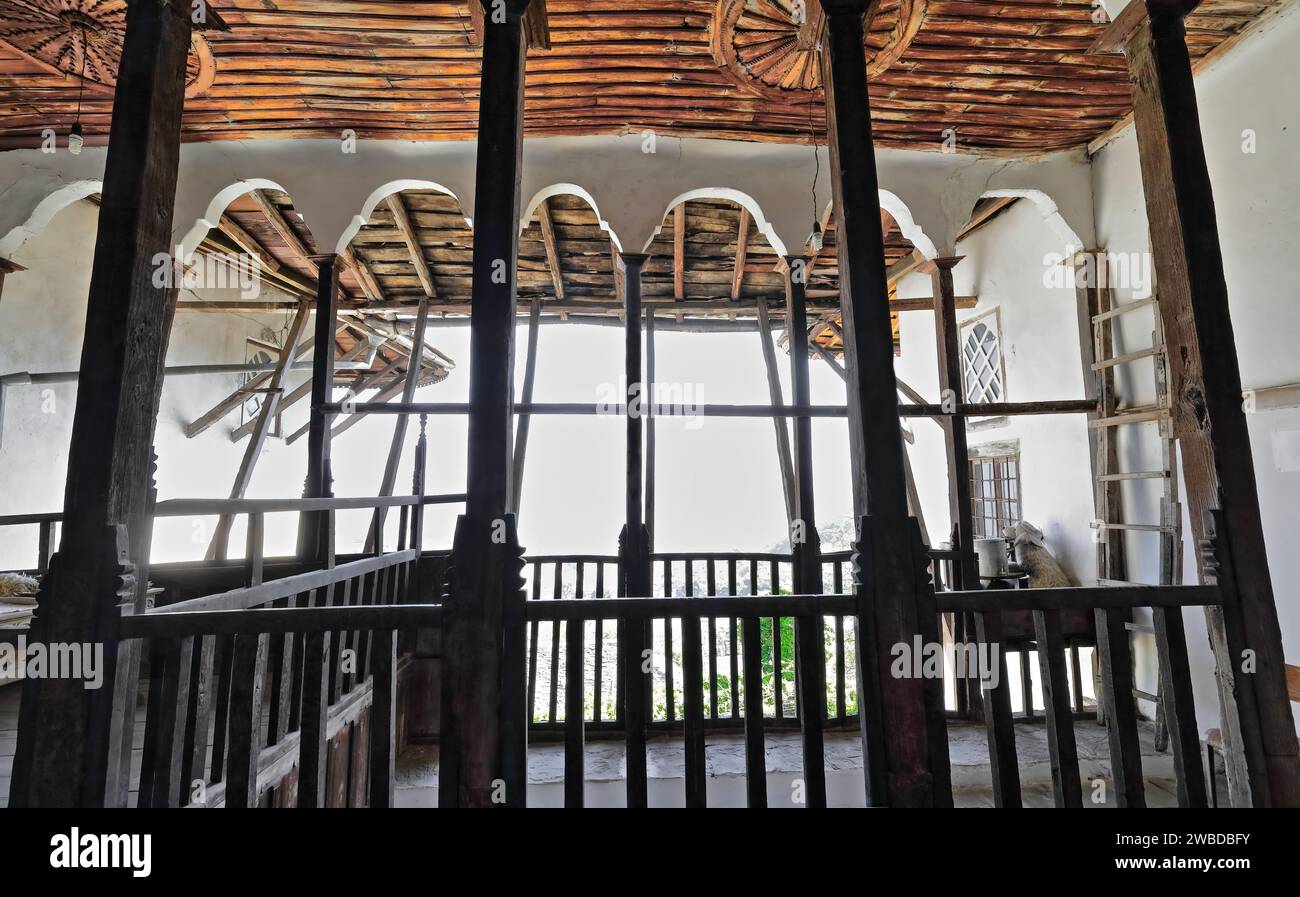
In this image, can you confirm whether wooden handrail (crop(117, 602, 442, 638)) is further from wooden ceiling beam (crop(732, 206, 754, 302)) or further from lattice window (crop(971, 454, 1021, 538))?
lattice window (crop(971, 454, 1021, 538))

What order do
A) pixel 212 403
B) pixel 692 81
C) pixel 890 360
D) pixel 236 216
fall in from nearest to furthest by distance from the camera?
pixel 890 360, pixel 692 81, pixel 236 216, pixel 212 403

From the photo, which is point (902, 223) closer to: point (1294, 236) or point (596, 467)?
point (1294, 236)

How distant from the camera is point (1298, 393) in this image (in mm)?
3375

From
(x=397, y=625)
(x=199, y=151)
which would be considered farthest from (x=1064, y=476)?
(x=199, y=151)

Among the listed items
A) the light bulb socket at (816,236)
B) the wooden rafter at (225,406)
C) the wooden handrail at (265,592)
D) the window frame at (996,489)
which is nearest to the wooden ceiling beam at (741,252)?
the light bulb socket at (816,236)

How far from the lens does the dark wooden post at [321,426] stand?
14.0 feet

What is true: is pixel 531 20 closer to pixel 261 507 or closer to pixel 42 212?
pixel 261 507

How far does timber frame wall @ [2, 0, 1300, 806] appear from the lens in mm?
1683

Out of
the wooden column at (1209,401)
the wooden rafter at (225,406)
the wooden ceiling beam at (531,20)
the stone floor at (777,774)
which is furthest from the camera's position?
the wooden rafter at (225,406)

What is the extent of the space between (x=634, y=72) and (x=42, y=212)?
4.42 meters

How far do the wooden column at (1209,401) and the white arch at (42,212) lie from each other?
20.5 ft

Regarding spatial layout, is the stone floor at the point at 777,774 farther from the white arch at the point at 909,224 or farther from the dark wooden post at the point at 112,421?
the white arch at the point at 909,224

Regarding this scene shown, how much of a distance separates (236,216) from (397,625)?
5.72m

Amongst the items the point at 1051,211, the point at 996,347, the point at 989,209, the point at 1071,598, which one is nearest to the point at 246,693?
the point at 1071,598
